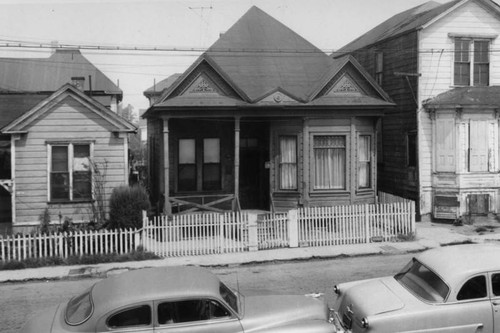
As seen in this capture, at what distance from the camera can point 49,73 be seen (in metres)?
42.6

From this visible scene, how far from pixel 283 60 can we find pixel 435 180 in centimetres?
758

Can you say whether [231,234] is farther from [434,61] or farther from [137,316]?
[434,61]

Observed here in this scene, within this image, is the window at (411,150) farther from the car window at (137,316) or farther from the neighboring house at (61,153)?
the car window at (137,316)

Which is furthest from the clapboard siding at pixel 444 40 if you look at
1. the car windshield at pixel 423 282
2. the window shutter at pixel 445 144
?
the car windshield at pixel 423 282

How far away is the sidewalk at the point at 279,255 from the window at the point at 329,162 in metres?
3.22

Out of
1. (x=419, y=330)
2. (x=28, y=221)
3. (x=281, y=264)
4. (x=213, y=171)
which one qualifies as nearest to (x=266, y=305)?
(x=419, y=330)

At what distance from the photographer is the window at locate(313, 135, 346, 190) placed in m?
17.6

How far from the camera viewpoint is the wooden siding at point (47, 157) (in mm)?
15281

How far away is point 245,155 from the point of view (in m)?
19.7

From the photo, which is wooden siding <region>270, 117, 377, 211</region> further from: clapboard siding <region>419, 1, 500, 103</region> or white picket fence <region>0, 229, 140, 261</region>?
white picket fence <region>0, 229, 140, 261</region>

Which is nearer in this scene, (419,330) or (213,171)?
(419,330)

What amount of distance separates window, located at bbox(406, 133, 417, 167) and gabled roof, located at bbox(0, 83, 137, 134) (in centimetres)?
1097

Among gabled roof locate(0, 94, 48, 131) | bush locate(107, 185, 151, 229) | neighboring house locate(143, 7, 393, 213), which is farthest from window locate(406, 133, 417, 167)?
gabled roof locate(0, 94, 48, 131)

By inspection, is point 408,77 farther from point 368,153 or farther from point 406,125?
point 368,153
